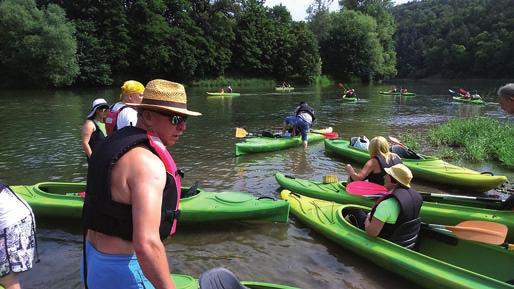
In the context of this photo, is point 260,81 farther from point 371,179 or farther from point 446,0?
point 446,0

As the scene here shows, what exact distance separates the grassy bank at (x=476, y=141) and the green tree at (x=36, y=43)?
3032 cm

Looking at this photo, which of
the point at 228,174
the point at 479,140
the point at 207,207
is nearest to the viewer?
the point at 207,207

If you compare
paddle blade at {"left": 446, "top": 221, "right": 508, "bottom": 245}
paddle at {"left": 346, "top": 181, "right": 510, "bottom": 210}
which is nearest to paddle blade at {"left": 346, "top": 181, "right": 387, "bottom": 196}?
paddle at {"left": 346, "top": 181, "right": 510, "bottom": 210}

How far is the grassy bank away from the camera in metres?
10.8

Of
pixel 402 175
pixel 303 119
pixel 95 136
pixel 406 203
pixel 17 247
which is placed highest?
pixel 95 136

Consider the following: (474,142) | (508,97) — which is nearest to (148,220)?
(508,97)

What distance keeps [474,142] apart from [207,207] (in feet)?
28.4

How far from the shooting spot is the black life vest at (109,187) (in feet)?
6.16

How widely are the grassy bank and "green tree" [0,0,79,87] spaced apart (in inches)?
1194

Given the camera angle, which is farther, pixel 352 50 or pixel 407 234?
pixel 352 50

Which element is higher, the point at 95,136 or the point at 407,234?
the point at 95,136

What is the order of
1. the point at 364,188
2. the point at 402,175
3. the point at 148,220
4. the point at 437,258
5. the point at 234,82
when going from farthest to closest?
the point at 234,82
the point at 364,188
the point at 437,258
the point at 402,175
the point at 148,220

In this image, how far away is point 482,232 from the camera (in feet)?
15.3

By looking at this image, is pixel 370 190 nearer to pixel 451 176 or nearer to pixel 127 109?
pixel 451 176
